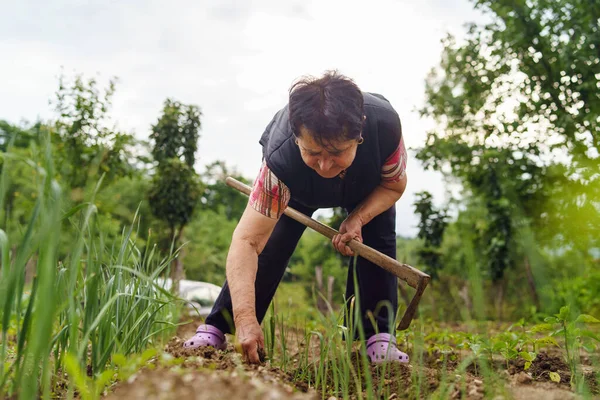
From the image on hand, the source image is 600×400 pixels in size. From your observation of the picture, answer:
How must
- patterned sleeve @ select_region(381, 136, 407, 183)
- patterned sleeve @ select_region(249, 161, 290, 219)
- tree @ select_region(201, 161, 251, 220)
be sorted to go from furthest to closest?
tree @ select_region(201, 161, 251, 220) → patterned sleeve @ select_region(381, 136, 407, 183) → patterned sleeve @ select_region(249, 161, 290, 219)

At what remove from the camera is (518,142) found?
8836 mm

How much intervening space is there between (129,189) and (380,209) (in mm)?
17360

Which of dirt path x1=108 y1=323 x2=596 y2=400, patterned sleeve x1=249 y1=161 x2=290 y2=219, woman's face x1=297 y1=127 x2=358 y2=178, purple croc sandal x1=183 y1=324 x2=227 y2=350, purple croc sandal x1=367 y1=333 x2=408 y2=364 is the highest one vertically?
woman's face x1=297 y1=127 x2=358 y2=178

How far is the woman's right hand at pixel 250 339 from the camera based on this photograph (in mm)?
2027

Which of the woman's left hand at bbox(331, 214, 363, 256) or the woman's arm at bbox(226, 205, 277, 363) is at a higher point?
the woman's left hand at bbox(331, 214, 363, 256)

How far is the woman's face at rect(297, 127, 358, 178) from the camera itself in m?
2.01

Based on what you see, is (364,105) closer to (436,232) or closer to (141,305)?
(141,305)

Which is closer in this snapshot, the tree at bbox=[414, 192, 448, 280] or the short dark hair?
the short dark hair

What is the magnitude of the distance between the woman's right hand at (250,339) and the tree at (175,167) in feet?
21.2

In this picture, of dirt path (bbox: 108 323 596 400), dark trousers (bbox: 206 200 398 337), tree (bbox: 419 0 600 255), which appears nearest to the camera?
dirt path (bbox: 108 323 596 400)

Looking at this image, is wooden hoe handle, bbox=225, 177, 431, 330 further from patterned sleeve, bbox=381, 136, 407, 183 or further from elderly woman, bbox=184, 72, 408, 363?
patterned sleeve, bbox=381, 136, 407, 183

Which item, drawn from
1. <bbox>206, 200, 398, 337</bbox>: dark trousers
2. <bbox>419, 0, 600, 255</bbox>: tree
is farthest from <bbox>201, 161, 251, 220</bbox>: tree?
<bbox>206, 200, 398, 337</bbox>: dark trousers

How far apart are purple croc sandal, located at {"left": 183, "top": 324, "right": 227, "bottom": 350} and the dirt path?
0.11 meters

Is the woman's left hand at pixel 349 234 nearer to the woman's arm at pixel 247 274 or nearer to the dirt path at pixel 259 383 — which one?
the woman's arm at pixel 247 274
